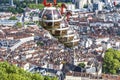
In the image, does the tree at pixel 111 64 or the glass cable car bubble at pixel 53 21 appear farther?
the tree at pixel 111 64

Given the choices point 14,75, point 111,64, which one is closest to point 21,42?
point 111,64

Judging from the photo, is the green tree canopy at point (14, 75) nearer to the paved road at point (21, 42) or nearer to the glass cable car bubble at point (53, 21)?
the glass cable car bubble at point (53, 21)

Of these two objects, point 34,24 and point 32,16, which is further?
point 32,16

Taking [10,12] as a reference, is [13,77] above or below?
above

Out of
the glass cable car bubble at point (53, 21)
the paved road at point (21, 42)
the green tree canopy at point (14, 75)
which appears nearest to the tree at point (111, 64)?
the green tree canopy at point (14, 75)

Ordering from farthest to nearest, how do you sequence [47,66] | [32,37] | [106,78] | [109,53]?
[32,37], [109,53], [47,66], [106,78]

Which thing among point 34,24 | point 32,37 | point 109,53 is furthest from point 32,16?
point 109,53

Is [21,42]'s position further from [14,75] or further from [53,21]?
[53,21]

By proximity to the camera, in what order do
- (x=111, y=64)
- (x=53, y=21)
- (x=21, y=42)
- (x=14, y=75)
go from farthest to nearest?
(x=21, y=42) < (x=111, y=64) < (x=14, y=75) < (x=53, y=21)

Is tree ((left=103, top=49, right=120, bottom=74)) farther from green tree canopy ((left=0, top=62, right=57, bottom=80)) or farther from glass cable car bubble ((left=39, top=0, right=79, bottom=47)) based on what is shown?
glass cable car bubble ((left=39, top=0, right=79, bottom=47))

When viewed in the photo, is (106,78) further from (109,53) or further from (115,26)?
(115,26)

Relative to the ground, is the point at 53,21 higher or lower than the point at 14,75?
higher
